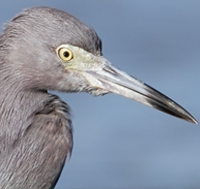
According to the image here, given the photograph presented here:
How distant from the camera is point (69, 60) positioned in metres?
3.62

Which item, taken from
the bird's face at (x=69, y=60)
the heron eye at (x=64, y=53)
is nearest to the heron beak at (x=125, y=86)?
the bird's face at (x=69, y=60)

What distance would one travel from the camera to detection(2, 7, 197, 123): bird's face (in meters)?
3.55

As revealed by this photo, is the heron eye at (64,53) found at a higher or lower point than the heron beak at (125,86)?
lower

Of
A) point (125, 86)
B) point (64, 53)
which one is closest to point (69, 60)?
point (64, 53)

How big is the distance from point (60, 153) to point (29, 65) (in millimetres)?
442

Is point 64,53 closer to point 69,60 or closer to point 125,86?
point 69,60

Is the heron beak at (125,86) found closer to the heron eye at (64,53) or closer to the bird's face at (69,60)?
the bird's face at (69,60)

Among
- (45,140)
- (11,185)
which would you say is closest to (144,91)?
(45,140)

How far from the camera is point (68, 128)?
370 centimetres

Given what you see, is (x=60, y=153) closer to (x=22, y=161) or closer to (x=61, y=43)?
(x=22, y=161)

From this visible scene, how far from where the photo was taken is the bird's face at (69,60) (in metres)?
3.55

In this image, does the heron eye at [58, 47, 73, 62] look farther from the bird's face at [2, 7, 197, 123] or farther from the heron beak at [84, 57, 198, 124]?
the heron beak at [84, 57, 198, 124]

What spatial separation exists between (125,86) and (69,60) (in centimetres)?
31

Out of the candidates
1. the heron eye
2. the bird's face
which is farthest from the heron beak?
the heron eye
